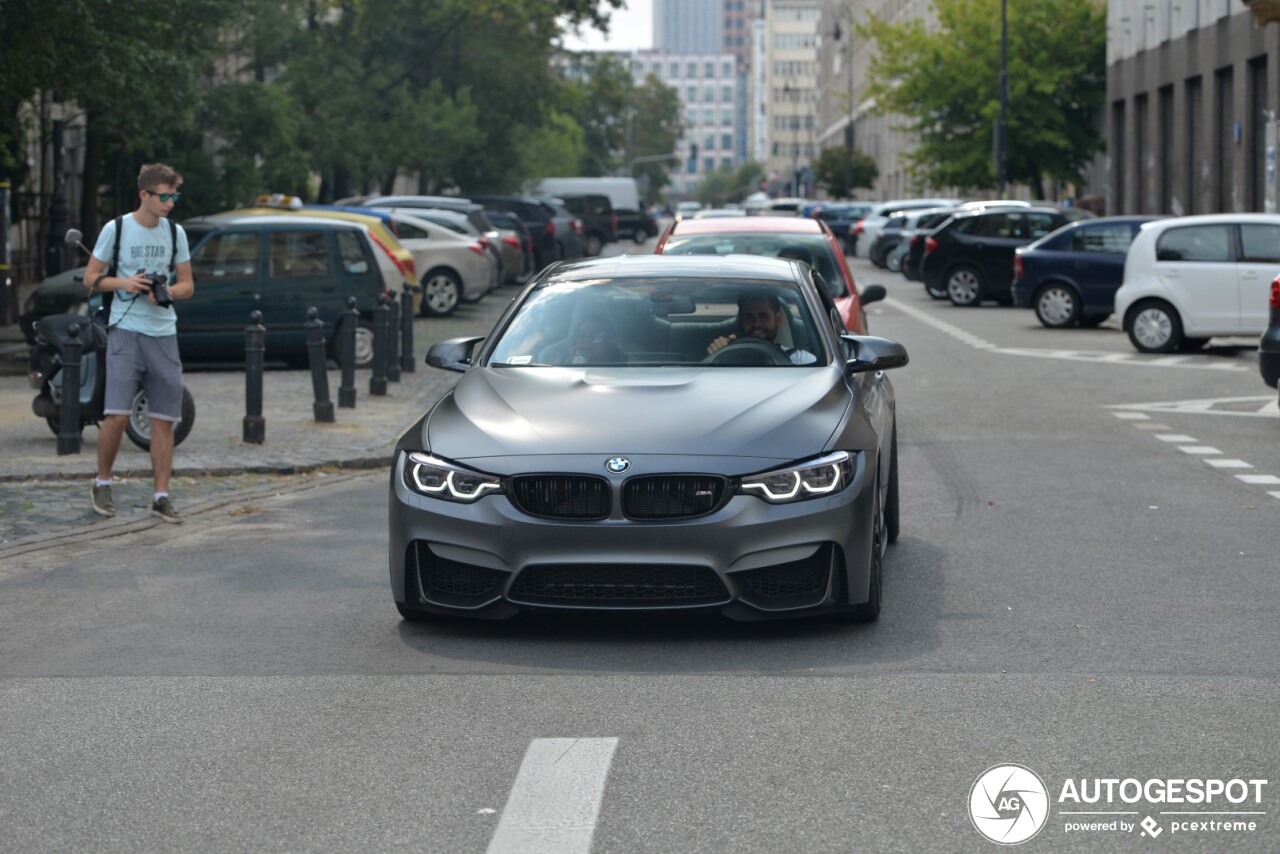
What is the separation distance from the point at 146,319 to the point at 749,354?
139 inches

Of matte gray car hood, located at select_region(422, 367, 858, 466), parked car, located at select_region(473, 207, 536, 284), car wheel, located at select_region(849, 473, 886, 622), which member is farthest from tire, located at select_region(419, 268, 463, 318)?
car wheel, located at select_region(849, 473, 886, 622)

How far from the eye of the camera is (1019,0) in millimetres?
59219

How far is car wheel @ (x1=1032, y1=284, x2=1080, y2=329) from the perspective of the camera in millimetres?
28641

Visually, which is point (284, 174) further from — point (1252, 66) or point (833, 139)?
point (833, 139)

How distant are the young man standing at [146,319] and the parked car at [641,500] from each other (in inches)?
117

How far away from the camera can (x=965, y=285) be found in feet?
115

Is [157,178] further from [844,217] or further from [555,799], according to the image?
[844,217]

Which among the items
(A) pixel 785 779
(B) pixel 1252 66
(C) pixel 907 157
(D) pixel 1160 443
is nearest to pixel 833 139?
(C) pixel 907 157

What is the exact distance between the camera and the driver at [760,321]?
28.2 ft

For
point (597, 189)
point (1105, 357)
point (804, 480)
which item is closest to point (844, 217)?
point (597, 189)

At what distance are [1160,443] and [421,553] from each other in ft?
27.1

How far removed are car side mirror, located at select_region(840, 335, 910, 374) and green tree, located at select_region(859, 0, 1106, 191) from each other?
50.3m

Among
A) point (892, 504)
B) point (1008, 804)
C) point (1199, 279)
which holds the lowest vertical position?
point (1008, 804)

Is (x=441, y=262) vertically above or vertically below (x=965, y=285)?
above
